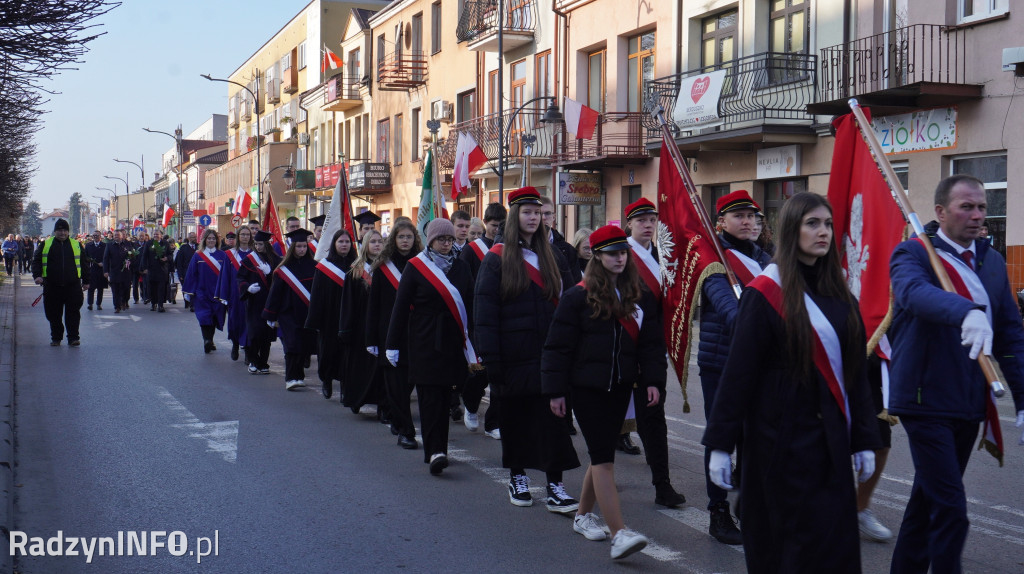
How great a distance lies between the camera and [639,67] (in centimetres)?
2569

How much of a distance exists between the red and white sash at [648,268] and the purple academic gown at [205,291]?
33.0 feet

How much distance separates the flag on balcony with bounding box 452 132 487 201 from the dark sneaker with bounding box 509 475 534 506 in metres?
12.6

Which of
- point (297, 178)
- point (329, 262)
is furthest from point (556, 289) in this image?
point (297, 178)

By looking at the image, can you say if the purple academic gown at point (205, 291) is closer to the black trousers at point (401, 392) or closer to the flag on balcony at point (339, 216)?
the flag on balcony at point (339, 216)

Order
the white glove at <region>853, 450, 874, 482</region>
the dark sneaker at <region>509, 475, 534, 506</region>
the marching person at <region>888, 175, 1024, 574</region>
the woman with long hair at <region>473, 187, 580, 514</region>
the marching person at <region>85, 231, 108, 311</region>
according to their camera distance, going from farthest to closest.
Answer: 1. the marching person at <region>85, 231, 108, 311</region>
2. the dark sneaker at <region>509, 475, 534, 506</region>
3. the woman with long hair at <region>473, 187, 580, 514</region>
4. the marching person at <region>888, 175, 1024, 574</region>
5. the white glove at <region>853, 450, 874, 482</region>

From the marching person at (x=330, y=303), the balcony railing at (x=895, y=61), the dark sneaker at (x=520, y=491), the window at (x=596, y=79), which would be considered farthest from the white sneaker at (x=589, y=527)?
the window at (x=596, y=79)

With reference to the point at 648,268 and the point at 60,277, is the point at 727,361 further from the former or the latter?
the point at 60,277

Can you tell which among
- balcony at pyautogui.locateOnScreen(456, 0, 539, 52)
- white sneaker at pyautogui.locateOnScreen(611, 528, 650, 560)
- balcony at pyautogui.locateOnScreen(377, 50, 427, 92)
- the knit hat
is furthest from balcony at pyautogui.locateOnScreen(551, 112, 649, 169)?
white sneaker at pyautogui.locateOnScreen(611, 528, 650, 560)

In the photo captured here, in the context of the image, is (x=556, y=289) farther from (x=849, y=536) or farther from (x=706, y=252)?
(x=849, y=536)

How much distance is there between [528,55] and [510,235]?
981 inches

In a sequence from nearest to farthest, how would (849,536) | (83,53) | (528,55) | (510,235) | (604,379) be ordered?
(849,536) < (604,379) < (510,235) < (83,53) < (528,55)

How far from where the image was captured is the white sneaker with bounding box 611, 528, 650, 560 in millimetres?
5418

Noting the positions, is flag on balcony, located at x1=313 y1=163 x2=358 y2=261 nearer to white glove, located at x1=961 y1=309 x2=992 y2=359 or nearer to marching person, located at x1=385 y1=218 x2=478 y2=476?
marching person, located at x1=385 y1=218 x2=478 y2=476

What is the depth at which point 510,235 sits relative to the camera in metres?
6.80
